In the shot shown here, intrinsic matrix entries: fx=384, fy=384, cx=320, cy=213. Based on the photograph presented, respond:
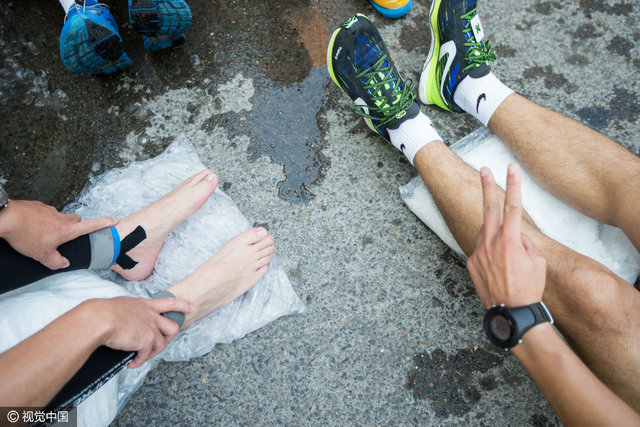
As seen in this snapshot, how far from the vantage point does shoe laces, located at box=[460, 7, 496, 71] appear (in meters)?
1.74

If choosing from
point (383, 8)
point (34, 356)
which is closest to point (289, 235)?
point (34, 356)

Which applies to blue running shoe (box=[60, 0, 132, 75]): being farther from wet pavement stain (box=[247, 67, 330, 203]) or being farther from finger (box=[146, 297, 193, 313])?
finger (box=[146, 297, 193, 313])

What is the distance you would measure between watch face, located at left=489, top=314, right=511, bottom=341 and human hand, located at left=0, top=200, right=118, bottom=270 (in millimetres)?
1329

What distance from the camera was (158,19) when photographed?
1703mm

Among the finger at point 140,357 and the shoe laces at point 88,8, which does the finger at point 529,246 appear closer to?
the finger at point 140,357

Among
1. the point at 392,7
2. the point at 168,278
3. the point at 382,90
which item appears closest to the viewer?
the point at 168,278

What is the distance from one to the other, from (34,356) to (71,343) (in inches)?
2.9

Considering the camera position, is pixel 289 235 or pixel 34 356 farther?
pixel 289 235

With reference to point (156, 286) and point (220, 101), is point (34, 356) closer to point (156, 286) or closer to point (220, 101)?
point (156, 286)

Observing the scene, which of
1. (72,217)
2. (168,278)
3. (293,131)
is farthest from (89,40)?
(168,278)

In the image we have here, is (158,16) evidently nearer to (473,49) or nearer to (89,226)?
(89,226)

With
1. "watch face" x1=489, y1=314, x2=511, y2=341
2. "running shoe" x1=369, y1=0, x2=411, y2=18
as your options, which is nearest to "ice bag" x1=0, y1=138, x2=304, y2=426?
"watch face" x1=489, y1=314, x2=511, y2=341

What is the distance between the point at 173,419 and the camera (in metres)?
1.50

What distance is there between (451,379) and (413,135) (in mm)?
1011
